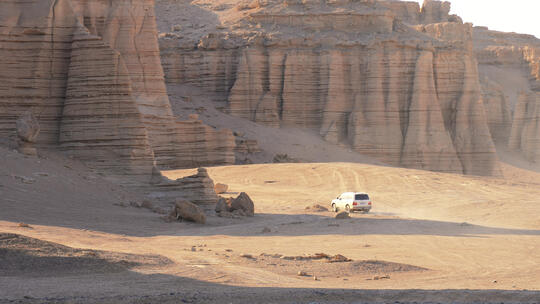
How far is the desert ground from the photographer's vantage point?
33.4 feet

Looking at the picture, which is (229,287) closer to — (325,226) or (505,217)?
(325,226)

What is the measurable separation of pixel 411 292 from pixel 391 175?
27991 mm

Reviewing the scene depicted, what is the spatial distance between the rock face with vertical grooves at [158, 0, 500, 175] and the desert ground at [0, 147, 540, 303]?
71.4 feet

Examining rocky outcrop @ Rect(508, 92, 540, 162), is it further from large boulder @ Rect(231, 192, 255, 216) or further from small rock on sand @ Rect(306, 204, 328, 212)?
large boulder @ Rect(231, 192, 255, 216)

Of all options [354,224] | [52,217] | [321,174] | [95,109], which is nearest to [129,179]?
[95,109]

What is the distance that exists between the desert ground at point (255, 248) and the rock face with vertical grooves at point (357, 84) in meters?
21.8

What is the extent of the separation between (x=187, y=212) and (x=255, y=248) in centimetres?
486

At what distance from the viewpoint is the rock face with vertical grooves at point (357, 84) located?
176ft

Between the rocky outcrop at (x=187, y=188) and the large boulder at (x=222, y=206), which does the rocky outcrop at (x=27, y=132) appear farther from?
the large boulder at (x=222, y=206)

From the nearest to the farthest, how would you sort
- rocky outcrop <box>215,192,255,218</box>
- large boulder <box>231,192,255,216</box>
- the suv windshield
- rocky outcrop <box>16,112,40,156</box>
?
rocky outcrop <box>16,112,40,156</box>
rocky outcrop <box>215,192,255,218</box>
large boulder <box>231,192,255,216</box>
the suv windshield

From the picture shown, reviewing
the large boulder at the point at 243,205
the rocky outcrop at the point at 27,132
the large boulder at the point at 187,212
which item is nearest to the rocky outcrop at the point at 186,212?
the large boulder at the point at 187,212

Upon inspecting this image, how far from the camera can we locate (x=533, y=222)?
24.9 m

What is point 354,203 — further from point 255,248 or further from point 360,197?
point 255,248

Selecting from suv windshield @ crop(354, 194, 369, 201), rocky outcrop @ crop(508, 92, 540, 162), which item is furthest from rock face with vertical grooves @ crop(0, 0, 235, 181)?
rocky outcrop @ crop(508, 92, 540, 162)
